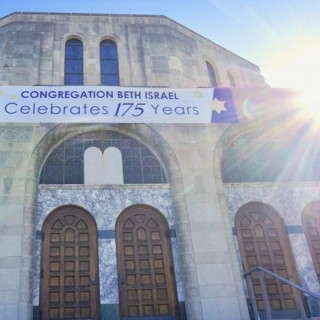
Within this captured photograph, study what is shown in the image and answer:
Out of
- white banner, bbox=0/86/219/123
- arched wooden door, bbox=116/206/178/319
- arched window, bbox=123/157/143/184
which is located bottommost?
arched wooden door, bbox=116/206/178/319

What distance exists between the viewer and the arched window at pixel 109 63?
13.7 metres

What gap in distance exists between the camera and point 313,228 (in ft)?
40.9

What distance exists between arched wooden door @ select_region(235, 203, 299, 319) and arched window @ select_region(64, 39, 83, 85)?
717 cm

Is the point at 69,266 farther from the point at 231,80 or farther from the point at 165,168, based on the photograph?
the point at 231,80

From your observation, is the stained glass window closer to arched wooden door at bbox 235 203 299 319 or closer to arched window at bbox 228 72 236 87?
arched wooden door at bbox 235 203 299 319

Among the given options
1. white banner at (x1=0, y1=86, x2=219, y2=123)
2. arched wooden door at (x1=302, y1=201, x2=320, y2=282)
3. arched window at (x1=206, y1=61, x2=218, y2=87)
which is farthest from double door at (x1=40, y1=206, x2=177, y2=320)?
arched window at (x1=206, y1=61, x2=218, y2=87)

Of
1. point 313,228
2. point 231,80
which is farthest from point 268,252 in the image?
point 231,80

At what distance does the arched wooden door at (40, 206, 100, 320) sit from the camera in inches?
394

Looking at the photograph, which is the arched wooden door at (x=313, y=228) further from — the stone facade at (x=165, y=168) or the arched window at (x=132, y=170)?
the arched window at (x=132, y=170)

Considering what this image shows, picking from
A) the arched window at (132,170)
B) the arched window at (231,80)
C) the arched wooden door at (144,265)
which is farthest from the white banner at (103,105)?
the arched window at (231,80)

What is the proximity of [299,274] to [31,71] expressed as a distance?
1066 centimetres

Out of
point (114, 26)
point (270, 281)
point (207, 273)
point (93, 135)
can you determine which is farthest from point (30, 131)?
point (270, 281)

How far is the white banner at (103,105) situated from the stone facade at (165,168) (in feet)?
1.08

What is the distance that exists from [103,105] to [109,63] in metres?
2.34
